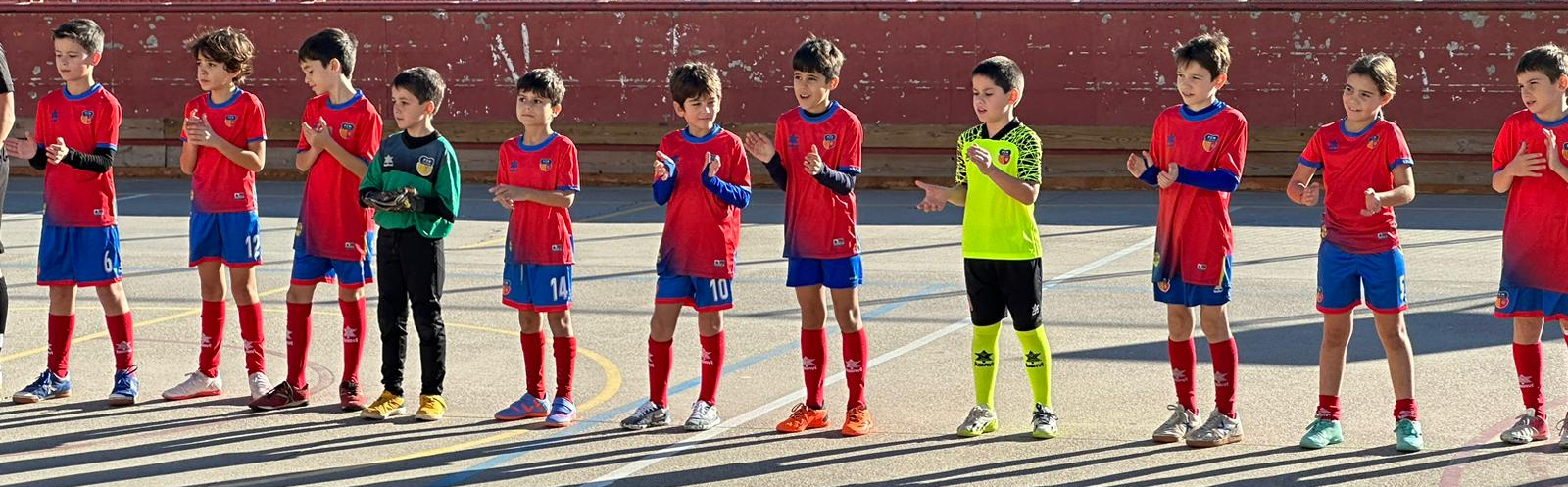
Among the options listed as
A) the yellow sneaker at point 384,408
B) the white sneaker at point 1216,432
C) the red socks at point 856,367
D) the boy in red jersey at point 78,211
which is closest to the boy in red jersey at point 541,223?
the yellow sneaker at point 384,408

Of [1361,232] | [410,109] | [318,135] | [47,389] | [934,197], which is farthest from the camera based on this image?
[47,389]

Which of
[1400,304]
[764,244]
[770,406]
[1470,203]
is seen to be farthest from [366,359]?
[1470,203]

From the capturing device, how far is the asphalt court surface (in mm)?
7191

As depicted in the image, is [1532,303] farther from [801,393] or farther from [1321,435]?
[801,393]

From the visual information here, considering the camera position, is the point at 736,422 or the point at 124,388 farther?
the point at 124,388

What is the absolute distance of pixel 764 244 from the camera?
16094 millimetres

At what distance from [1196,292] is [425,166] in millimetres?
3449

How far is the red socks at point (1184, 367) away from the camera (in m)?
7.70

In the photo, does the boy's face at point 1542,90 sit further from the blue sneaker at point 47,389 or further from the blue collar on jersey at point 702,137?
the blue sneaker at point 47,389

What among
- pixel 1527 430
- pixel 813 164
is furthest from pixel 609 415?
pixel 1527 430

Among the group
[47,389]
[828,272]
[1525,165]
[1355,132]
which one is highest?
Answer: [1355,132]

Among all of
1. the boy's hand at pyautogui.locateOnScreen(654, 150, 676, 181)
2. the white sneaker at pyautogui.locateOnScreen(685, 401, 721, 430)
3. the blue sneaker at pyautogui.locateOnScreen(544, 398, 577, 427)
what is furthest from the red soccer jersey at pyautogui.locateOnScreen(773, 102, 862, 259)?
the blue sneaker at pyautogui.locateOnScreen(544, 398, 577, 427)

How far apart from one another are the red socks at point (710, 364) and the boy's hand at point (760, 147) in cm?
95

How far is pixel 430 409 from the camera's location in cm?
827
